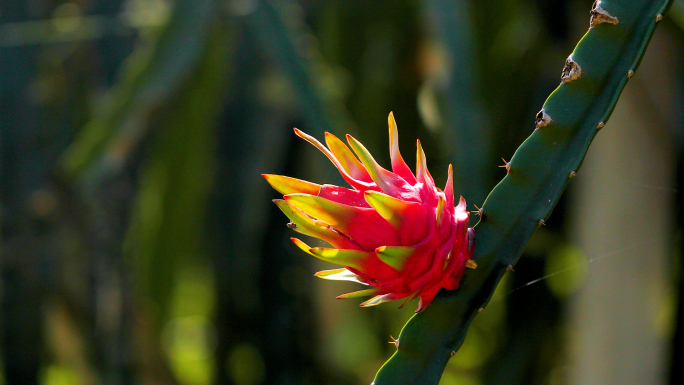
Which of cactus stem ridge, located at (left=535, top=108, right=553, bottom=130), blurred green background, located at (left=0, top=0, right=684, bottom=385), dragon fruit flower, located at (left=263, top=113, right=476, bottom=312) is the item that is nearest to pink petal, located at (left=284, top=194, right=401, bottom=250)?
dragon fruit flower, located at (left=263, top=113, right=476, bottom=312)

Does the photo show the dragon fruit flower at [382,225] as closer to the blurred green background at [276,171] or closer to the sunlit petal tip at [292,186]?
Answer: the sunlit petal tip at [292,186]

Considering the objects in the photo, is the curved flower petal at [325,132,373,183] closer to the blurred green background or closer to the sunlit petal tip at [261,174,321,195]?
the sunlit petal tip at [261,174,321,195]

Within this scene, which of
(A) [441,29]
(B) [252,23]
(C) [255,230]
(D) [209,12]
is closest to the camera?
(A) [441,29]

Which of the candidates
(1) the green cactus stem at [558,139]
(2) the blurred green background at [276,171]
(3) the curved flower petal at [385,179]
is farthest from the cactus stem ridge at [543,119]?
(2) the blurred green background at [276,171]

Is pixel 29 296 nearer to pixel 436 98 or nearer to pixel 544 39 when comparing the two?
pixel 436 98

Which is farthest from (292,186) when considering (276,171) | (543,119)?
(276,171)

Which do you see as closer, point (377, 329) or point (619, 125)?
point (619, 125)

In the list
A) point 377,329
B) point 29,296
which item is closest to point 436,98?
point 377,329
